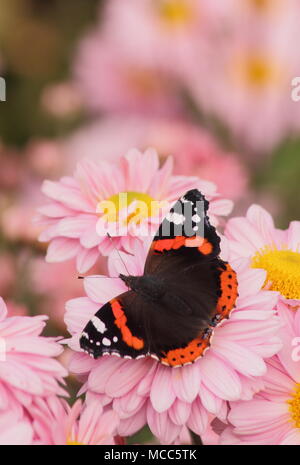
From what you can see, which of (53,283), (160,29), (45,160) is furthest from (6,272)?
(160,29)

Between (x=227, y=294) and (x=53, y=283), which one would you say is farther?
(x=53, y=283)

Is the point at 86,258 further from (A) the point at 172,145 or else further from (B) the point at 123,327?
(A) the point at 172,145

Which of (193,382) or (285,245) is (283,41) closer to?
(285,245)

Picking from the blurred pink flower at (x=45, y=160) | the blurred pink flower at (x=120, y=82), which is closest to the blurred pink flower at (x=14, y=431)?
the blurred pink flower at (x=45, y=160)

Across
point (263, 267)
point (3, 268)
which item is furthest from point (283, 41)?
point (263, 267)

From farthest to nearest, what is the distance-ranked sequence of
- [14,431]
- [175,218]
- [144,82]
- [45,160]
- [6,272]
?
1. [144,82]
2. [45,160]
3. [6,272]
4. [175,218]
5. [14,431]

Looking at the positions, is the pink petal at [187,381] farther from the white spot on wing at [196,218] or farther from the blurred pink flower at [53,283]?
the blurred pink flower at [53,283]
